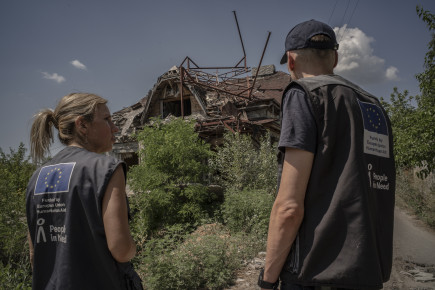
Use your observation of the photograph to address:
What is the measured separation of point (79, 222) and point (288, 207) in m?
1.01

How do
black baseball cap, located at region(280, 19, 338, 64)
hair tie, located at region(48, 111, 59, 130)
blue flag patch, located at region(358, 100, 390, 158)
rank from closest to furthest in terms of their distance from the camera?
blue flag patch, located at region(358, 100, 390, 158) → black baseball cap, located at region(280, 19, 338, 64) → hair tie, located at region(48, 111, 59, 130)

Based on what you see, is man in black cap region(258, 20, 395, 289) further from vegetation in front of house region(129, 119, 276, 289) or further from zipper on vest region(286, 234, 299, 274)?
vegetation in front of house region(129, 119, 276, 289)

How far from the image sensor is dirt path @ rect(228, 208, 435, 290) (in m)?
4.97

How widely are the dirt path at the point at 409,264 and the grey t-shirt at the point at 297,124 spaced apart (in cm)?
394

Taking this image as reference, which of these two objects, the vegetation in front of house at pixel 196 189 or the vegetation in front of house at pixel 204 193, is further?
the vegetation in front of house at pixel 196 189

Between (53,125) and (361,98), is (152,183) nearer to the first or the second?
(53,125)

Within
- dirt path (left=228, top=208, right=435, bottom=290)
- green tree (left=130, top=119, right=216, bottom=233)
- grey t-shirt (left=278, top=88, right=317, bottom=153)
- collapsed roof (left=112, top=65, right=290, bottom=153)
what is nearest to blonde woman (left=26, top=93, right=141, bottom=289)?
grey t-shirt (left=278, top=88, right=317, bottom=153)

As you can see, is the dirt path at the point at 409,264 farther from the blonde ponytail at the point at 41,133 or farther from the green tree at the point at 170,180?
the blonde ponytail at the point at 41,133

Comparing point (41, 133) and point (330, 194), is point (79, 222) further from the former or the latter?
point (330, 194)

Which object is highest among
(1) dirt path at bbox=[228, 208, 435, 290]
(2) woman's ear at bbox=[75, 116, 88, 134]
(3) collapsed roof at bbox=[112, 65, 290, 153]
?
(3) collapsed roof at bbox=[112, 65, 290, 153]

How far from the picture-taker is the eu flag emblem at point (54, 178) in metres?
1.59

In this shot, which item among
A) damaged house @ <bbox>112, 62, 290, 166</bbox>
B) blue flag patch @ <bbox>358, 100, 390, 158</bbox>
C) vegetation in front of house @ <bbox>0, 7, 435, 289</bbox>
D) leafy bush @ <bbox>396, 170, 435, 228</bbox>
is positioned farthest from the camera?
damaged house @ <bbox>112, 62, 290, 166</bbox>

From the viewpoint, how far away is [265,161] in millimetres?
10062

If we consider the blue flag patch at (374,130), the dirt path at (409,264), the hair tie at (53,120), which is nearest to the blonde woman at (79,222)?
the hair tie at (53,120)
